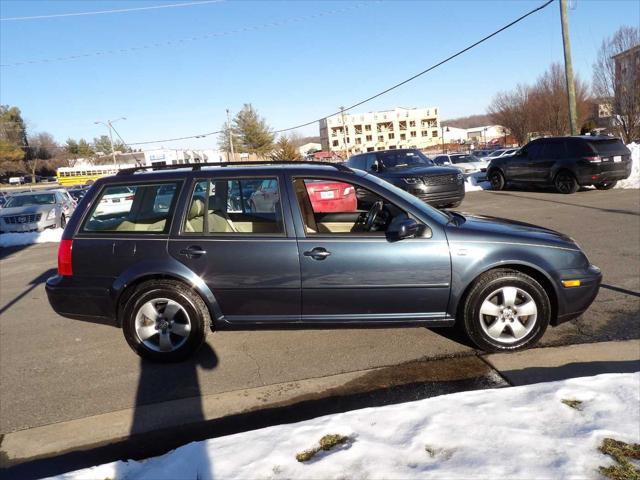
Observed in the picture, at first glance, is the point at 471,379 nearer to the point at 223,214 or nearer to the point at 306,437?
the point at 306,437

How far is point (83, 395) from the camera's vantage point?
3701mm

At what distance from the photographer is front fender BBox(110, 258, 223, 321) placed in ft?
12.9

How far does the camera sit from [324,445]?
2.60 metres

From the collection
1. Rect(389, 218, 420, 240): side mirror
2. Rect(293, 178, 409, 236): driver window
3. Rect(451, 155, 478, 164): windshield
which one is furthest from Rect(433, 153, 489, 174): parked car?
Rect(389, 218, 420, 240): side mirror

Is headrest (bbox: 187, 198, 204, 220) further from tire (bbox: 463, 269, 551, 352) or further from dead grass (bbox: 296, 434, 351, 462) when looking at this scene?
tire (bbox: 463, 269, 551, 352)

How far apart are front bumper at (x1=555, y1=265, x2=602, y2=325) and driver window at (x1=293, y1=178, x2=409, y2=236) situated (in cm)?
145

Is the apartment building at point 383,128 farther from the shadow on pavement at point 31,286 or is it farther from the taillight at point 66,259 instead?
the taillight at point 66,259

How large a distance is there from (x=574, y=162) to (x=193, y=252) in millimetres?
12316

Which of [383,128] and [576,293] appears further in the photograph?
[383,128]

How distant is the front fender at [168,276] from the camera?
3936mm

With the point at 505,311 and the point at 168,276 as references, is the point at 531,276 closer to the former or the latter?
the point at 505,311

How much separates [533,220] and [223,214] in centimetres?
759

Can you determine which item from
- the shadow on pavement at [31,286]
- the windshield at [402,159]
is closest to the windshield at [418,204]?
the shadow on pavement at [31,286]

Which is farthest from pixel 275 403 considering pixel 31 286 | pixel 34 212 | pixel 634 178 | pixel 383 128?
pixel 383 128
